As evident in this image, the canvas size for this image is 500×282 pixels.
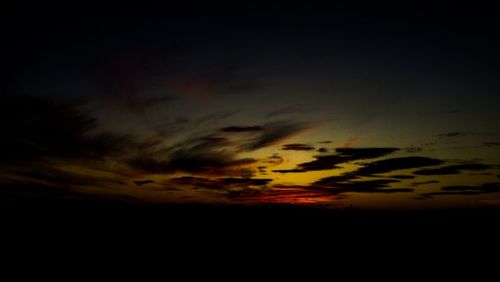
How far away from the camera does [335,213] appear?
123 m

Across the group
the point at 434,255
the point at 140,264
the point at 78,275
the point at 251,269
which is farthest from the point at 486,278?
the point at 78,275

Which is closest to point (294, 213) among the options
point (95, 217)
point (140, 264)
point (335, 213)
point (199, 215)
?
point (335, 213)

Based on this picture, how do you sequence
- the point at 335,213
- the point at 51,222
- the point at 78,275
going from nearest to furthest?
the point at 78,275, the point at 51,222, the point at 335,213

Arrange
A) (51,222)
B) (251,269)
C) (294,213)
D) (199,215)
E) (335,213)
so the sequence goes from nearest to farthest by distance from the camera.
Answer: (251,269) < (51,222) < (199,215) < (294,213) < (335,213)

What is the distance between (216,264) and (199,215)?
69.9 m

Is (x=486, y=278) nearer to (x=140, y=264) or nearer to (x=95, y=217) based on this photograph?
(x=140, y=264)

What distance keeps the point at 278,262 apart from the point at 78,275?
637 inches

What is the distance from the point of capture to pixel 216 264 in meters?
27.0

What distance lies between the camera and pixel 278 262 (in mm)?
28484

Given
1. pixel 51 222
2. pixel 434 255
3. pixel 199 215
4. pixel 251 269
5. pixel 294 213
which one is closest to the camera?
pixel 251 269

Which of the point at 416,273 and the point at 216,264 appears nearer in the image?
the point at 416,273

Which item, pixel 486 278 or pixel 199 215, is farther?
pixel 199 215

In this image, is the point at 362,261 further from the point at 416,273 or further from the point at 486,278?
the point at 486,278

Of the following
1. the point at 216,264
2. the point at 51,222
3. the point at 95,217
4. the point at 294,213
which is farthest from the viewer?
the point at 294,213
